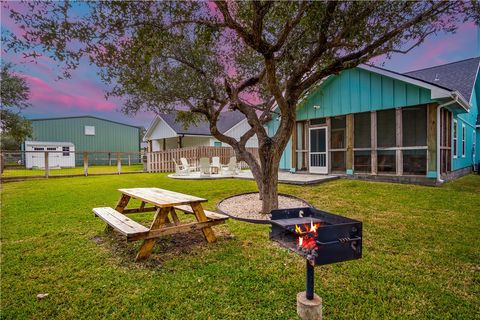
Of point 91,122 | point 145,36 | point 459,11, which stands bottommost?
point 145,36

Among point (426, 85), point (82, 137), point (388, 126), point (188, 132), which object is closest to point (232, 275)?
point (426, 85)

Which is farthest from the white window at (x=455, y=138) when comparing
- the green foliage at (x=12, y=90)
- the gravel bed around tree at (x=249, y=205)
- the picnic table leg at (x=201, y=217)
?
the green foliage at (x=12, y=90)

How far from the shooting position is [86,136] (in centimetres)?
3244

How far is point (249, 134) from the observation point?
7.11 metres

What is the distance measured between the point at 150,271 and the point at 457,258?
12.9ft

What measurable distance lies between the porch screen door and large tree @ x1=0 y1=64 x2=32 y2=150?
21.9 m

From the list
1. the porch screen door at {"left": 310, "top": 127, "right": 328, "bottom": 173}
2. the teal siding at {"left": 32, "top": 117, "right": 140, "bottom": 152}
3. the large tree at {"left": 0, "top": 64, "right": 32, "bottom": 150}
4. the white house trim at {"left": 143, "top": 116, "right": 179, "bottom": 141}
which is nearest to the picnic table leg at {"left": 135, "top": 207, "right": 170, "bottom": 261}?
the porch screen door at {"left": 310, "top": 127, "right": 328, "bottom": 173}

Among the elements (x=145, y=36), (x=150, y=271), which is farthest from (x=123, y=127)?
(x=150, y=271)

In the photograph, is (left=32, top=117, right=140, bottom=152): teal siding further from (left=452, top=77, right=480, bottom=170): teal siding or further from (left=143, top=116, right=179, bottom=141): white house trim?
(left=452, top=77, right=480, bottom=170): teal siding

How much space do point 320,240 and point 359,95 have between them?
992 centimetres

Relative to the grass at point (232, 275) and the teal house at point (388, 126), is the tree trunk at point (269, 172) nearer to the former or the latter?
the grass at point (232, 275)

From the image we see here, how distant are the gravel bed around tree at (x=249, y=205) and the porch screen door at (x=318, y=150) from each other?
528 cm

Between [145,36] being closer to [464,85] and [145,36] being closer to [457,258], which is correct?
[457,258]

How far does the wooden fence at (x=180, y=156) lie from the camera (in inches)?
667
